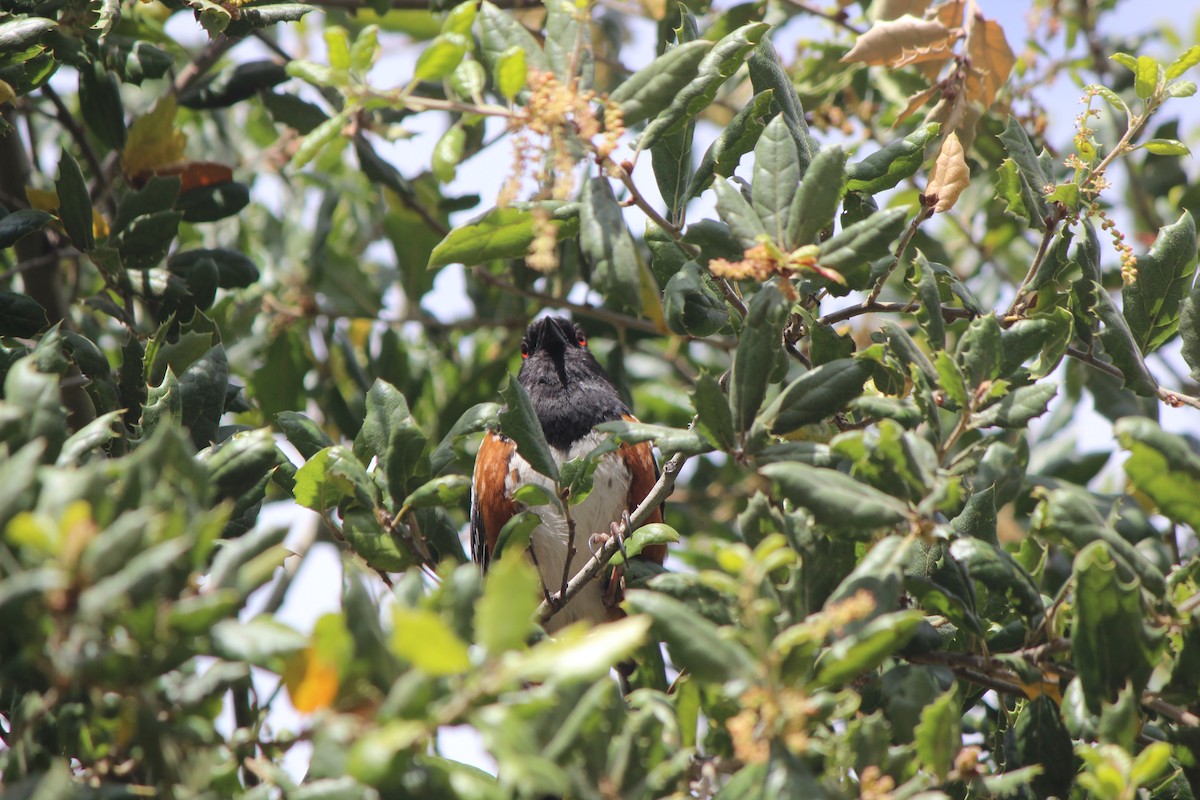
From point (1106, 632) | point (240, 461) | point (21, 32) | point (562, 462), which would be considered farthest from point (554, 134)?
point (562, 462)

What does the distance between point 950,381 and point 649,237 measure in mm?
742

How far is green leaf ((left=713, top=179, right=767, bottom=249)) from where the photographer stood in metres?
1.70

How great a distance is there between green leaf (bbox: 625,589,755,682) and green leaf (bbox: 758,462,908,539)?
24 cm

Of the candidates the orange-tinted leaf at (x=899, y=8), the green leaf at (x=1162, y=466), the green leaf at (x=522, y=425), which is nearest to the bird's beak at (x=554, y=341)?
the orange-tinted leaf at (x=899, y=8)

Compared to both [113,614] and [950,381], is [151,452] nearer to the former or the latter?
[113,614]

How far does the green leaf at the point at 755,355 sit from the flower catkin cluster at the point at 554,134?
1.10ft

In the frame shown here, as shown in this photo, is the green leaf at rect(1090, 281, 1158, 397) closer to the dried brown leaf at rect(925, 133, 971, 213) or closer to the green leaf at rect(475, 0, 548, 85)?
the dried brown leaf at rect(925, 133, 971, 213)

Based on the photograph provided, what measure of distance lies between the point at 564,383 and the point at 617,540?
1385 mm

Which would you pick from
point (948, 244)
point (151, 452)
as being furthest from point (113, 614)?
point (948, 244)

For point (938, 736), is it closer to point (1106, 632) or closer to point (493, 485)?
point (1106, 632)

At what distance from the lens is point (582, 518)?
143 inches

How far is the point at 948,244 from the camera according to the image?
4.80 meters

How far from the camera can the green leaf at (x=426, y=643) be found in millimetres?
1007

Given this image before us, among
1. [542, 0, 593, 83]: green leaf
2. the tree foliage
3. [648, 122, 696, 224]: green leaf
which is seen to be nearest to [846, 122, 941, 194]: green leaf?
the tree foliage
